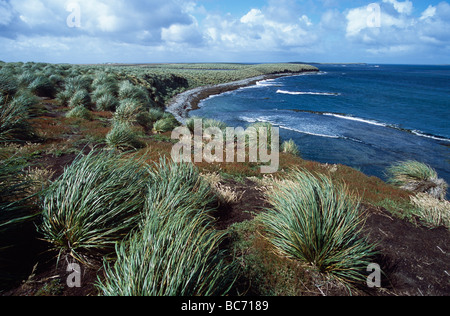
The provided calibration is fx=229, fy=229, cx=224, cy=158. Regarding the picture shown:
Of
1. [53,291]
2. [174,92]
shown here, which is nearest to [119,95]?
[53,291]

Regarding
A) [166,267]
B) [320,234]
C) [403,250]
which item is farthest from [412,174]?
[166,267]

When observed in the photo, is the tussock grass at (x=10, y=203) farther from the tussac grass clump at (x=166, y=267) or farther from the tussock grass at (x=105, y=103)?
the tussock grass at (x=105, y=103)

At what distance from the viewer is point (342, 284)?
3.05 m

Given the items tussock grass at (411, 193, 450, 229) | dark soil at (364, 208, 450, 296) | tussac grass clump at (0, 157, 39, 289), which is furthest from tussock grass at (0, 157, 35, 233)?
tussock grass at (411, 193, 450, 229)

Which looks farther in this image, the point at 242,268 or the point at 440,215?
the point at 440,215

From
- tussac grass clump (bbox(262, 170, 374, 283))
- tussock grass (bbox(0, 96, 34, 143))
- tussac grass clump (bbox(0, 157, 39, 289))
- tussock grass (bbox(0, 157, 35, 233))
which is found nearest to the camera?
tussac grass clump (bbox(0, 157, 39, 289))

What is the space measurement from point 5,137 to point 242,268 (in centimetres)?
807

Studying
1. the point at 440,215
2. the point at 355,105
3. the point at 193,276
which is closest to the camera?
the point at 193,276

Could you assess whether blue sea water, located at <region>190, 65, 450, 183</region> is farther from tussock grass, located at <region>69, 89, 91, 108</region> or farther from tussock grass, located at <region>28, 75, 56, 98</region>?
tussock grass, located at <region>28, 75, 56, 98</region>

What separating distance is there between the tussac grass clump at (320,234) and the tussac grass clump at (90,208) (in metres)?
2.26

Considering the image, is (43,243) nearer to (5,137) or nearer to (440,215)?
(5,137)

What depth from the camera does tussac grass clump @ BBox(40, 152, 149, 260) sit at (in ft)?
9.91

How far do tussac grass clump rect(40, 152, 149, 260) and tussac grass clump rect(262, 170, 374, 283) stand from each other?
2257 mm

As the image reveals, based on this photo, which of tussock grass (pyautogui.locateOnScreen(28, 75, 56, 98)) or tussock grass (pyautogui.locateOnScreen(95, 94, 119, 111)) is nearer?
tussock grass (pyautogui.locateOnScreen(95, 94, 119, 111))
